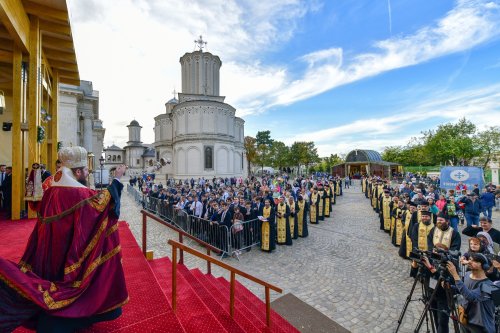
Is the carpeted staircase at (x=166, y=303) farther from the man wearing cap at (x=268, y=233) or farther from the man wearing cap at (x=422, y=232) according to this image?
the man wearing cap at (x=422, y=232)

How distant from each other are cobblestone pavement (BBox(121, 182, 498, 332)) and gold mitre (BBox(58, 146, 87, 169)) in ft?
16.8

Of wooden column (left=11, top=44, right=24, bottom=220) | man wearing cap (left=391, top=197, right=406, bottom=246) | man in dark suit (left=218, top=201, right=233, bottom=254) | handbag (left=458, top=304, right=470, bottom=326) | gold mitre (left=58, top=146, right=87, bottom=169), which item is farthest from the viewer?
man wearing cap (left=391, top=197, right=406, bottom=246)

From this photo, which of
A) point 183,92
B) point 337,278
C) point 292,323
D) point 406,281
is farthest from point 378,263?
point 183,92

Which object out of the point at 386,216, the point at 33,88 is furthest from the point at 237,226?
the point at 386,216

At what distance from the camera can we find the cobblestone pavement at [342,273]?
4965 millimetres

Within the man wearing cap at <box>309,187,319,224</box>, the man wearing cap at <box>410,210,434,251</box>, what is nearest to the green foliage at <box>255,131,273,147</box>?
the man wearing cap at <box>309,187,319,224</box>

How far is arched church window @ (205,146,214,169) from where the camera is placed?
3417 cm

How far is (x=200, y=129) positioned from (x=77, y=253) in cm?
3323

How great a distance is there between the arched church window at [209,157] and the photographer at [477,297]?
32184 millimetres

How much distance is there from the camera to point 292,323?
461 centimetres

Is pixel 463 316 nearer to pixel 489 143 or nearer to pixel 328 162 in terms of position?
pixel 489 143

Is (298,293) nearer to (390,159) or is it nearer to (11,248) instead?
(11,248)

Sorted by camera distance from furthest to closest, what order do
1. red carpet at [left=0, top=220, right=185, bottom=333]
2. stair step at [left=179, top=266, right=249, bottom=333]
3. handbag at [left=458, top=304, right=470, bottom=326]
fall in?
handbag at [left=458, top=304, right=470, bottom=326] → stair step at [left=179, top=266, right=249, bottom=333] → red carpet at [left=0, top=220, right=185, bottom=333]

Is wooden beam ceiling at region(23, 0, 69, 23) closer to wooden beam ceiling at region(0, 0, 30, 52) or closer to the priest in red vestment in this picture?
wooden beam ceiling at region(0, 0, 30, 52)
